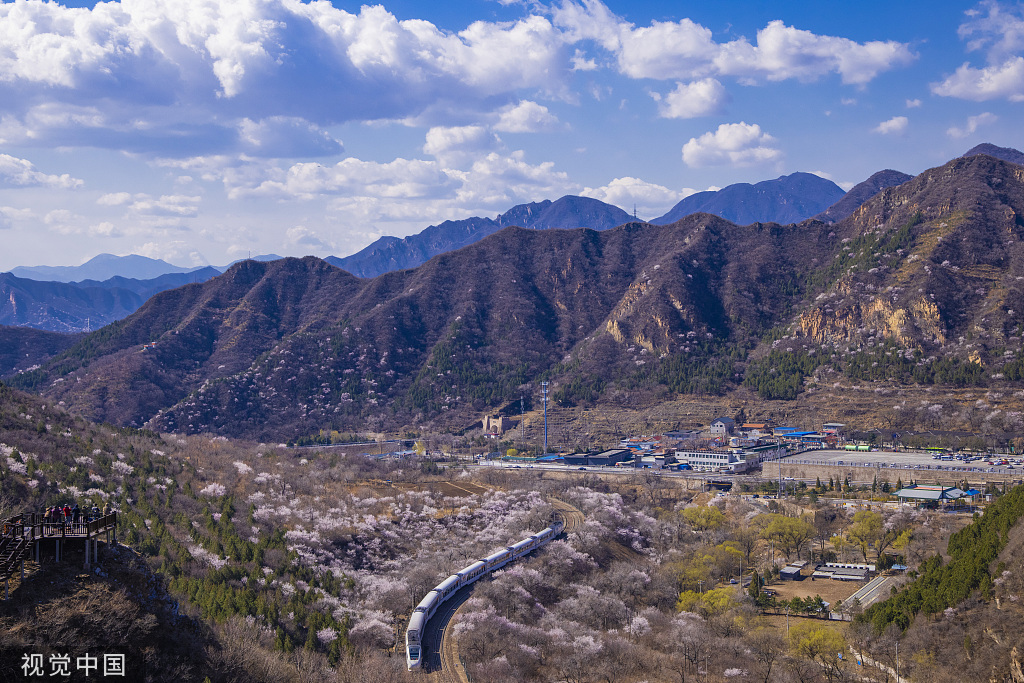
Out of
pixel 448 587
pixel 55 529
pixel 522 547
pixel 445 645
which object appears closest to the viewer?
pixel 55 529

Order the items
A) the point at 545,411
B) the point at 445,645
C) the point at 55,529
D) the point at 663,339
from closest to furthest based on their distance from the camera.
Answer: the point at 55,529 → the point at 445,645 → the point at 545,411 → the point at 663,339

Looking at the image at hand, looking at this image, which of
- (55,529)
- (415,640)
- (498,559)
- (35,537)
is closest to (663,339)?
(498,559)

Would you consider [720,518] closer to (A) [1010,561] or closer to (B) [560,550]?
(B) [560,550]

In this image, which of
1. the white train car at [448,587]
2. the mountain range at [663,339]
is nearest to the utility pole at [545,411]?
the mountain range at [663,339]

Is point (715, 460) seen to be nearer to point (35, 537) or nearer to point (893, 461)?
point (893, 461)

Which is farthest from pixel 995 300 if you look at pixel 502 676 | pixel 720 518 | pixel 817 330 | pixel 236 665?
pixel 236 665

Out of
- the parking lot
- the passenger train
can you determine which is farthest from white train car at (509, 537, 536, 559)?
the parking lot

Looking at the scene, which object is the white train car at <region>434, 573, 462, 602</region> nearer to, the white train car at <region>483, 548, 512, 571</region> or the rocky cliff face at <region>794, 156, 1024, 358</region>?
the white train car at <region>483, 548, 512, 571</region>
